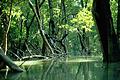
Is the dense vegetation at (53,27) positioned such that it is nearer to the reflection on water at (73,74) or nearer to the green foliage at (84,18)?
the green foliage at (84,18)

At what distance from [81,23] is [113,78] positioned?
22047mm

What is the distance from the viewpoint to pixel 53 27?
92.5 ft

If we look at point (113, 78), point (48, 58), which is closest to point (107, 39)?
point (113, 78)

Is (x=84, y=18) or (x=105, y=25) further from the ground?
(x=105, y=25)

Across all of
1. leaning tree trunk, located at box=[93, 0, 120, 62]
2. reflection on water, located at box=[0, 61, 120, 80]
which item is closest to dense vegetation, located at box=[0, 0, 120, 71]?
leaning tree trunk, located at box=[93, 0, 120, 62]

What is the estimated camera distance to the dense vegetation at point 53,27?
13.1 metres

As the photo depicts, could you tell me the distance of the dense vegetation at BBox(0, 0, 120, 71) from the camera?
42.8 ft

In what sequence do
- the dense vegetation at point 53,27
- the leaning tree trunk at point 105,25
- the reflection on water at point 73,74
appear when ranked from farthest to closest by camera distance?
the dense vegetation at point 53,27
the leaning tree trunk at point 105,25
the reflection on water at point 73,74

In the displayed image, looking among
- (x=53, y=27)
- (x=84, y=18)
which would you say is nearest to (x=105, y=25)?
(x=84, y=18)

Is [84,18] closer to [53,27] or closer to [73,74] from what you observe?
[53,27]

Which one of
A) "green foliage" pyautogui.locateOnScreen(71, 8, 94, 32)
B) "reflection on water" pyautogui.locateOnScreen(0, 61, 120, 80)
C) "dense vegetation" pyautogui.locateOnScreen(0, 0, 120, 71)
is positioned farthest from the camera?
"green foliage" pyautogui.locateOnScreen(71, 8, 94, 32)

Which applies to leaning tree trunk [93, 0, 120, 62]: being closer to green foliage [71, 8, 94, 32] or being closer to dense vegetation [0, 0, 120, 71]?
dense vegetation [0, 0, 120, 71]

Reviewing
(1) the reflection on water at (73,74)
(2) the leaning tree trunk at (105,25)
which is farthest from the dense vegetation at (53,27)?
(1) the reflection on water at (73,74)

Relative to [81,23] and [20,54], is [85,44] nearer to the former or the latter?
[81,23]
